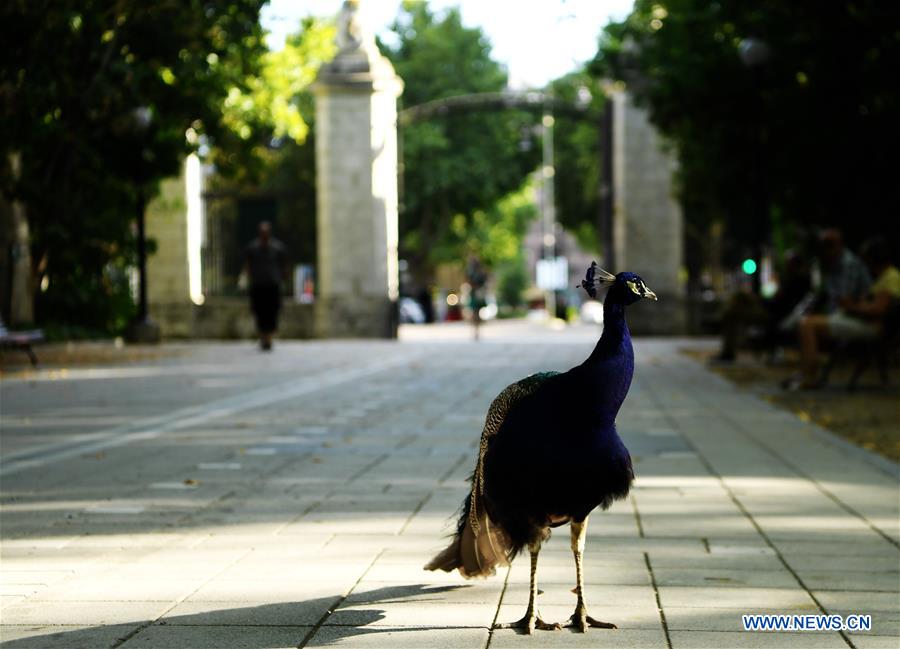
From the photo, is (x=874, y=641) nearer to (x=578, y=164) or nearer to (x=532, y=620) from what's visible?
(x=532, y=620)

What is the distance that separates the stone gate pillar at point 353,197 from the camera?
97.7 ft

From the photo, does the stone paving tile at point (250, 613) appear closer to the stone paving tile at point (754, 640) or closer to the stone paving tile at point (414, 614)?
the stone paving tile at point (414, 614)

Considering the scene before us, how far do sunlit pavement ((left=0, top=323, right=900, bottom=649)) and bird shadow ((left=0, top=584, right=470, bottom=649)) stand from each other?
0.01 meters

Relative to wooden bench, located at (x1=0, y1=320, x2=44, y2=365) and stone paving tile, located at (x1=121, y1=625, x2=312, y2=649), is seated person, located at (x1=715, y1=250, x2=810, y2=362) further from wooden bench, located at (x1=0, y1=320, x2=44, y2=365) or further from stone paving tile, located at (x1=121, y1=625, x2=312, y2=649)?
stone paving tile, located at (x1=121, y1=625, x2=312, y2=649)

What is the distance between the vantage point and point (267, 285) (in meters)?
24.2

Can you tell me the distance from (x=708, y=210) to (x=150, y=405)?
29570 mm

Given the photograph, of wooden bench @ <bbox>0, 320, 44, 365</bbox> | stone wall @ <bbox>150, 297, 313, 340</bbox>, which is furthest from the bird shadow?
stone wall @ <bbox>150, 297, 313, 340</bbox>

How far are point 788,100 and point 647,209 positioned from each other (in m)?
13.0

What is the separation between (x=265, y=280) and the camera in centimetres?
2425

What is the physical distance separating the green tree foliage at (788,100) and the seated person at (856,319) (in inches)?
100

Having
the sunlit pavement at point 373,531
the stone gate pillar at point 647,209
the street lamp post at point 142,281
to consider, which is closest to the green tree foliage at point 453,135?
the stone gate pillar at point 647,209

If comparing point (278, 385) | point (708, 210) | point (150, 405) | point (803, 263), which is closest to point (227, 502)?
point (150, 405)

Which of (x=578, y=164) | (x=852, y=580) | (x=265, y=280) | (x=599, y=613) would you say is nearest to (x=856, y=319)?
(x=852, y=580)

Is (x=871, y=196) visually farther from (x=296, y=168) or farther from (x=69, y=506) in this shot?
(x=296, y=168)
